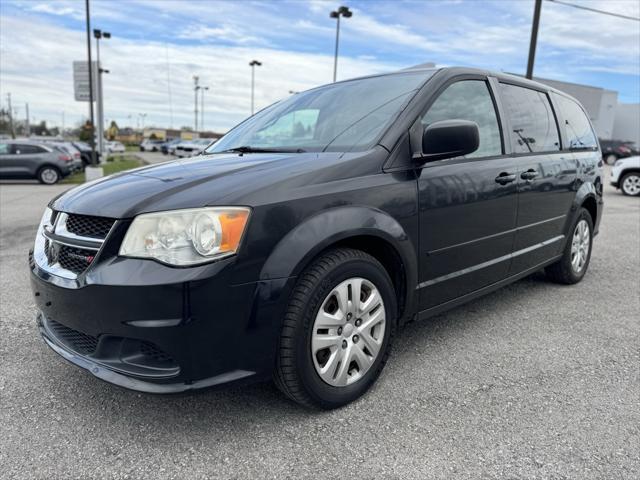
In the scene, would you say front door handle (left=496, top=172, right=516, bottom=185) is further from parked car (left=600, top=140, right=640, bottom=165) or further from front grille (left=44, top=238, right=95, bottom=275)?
parked car (left=600, top=140, right=640, bottom=165)

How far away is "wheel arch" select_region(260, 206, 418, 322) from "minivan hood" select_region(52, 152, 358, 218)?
253mm

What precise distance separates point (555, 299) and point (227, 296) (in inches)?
129

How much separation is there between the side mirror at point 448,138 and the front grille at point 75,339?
6.09 feet

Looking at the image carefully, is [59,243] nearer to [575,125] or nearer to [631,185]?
[575,125]

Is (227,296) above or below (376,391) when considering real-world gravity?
above

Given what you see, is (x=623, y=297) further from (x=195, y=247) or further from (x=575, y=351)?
(x=195, y=247)

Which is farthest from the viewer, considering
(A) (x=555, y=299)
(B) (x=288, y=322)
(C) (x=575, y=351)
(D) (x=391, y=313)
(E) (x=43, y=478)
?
(A) (x=555, y=299)

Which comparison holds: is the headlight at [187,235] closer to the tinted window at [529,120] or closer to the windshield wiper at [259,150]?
the windshield wiper at [259,150]

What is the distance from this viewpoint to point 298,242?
2.18 m

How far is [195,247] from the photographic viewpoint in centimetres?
202

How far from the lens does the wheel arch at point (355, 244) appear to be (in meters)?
2.14

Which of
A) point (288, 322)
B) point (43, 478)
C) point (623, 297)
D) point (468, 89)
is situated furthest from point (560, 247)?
point (43, 478)

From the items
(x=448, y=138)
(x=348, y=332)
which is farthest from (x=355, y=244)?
(x=448, y=138)

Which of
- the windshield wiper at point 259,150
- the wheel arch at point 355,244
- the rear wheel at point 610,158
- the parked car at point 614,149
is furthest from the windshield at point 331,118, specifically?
the rear wheel at point 610,158
